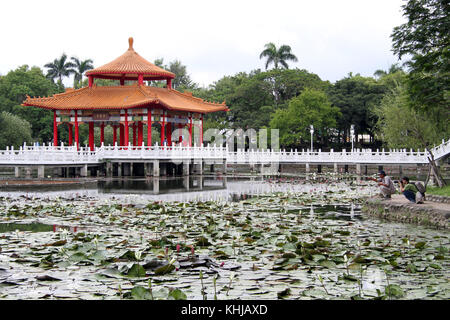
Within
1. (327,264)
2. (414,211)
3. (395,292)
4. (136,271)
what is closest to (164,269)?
(136,271)

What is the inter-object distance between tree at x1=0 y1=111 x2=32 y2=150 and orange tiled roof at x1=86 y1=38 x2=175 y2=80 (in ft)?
30.0

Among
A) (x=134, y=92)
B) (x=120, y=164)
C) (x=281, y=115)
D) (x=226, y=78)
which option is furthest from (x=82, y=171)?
(x=226, y=78)

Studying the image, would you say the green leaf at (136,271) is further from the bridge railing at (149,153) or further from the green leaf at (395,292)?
the bridge railing at (149,153)

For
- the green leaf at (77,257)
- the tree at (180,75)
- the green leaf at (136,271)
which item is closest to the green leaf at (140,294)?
the green leaf at (136,271)

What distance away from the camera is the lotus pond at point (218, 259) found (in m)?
5.28

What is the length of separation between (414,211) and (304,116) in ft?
106

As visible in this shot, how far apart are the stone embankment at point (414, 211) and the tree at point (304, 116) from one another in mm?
30076

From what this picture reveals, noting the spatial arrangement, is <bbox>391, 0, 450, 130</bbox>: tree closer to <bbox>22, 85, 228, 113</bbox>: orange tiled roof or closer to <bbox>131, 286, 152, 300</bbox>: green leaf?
<bbox>131, 286, 152, 300</bbox>: green leaf

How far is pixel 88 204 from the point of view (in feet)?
45.0

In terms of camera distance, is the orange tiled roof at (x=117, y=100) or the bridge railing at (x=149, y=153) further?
the orange tiled roof at (x=117, y=100)

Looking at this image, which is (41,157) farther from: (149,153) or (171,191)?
(171,191)

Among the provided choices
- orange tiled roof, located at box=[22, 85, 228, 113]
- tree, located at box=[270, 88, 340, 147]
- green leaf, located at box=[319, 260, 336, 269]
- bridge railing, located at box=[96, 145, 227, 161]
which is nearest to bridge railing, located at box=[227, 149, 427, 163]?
tree, located at box=[270, 88, 340, 147]

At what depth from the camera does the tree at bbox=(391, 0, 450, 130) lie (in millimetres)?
14656

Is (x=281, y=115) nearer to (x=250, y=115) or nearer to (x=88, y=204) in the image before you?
(x=250, y=115)
